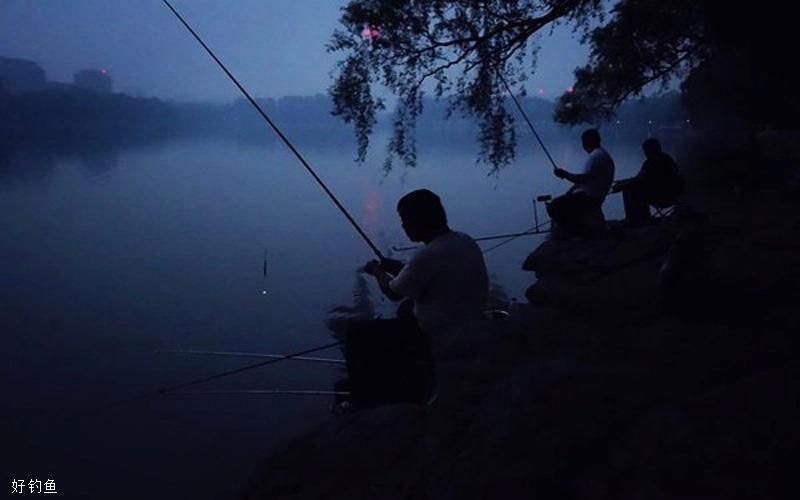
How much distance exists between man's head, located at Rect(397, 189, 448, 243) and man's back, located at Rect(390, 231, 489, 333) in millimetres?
96

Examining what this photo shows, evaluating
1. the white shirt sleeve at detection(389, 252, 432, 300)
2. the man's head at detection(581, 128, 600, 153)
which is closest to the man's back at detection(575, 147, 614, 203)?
the man's head at detection(581, 128, 600, 153)

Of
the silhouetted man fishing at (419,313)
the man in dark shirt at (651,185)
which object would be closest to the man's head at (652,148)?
the man in dark shirt at (651,185)

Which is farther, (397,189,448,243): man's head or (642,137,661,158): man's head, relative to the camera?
(642,137,661,158): man's head

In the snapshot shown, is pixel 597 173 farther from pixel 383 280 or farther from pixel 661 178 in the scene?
pixel 383 280

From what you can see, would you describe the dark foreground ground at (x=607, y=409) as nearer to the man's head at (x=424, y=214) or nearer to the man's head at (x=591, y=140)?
the man's head at (x=424, y=214)

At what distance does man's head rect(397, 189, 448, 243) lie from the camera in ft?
13.7

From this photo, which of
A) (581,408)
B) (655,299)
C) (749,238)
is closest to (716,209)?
(749,238)

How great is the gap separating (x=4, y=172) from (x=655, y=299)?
235 feet

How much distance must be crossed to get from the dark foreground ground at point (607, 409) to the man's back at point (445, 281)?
41 cm

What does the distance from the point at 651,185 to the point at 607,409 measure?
8650mm

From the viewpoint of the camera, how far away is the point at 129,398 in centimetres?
1089

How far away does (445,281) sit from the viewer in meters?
4.19

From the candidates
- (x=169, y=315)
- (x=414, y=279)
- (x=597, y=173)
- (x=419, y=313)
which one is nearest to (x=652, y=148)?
(x=597, y=173)

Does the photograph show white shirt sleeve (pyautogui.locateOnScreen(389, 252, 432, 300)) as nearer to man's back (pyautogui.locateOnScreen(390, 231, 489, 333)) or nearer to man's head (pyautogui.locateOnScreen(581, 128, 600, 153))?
man's back (pyautogui.locateOnScreen(390, 231, 489, 333))
